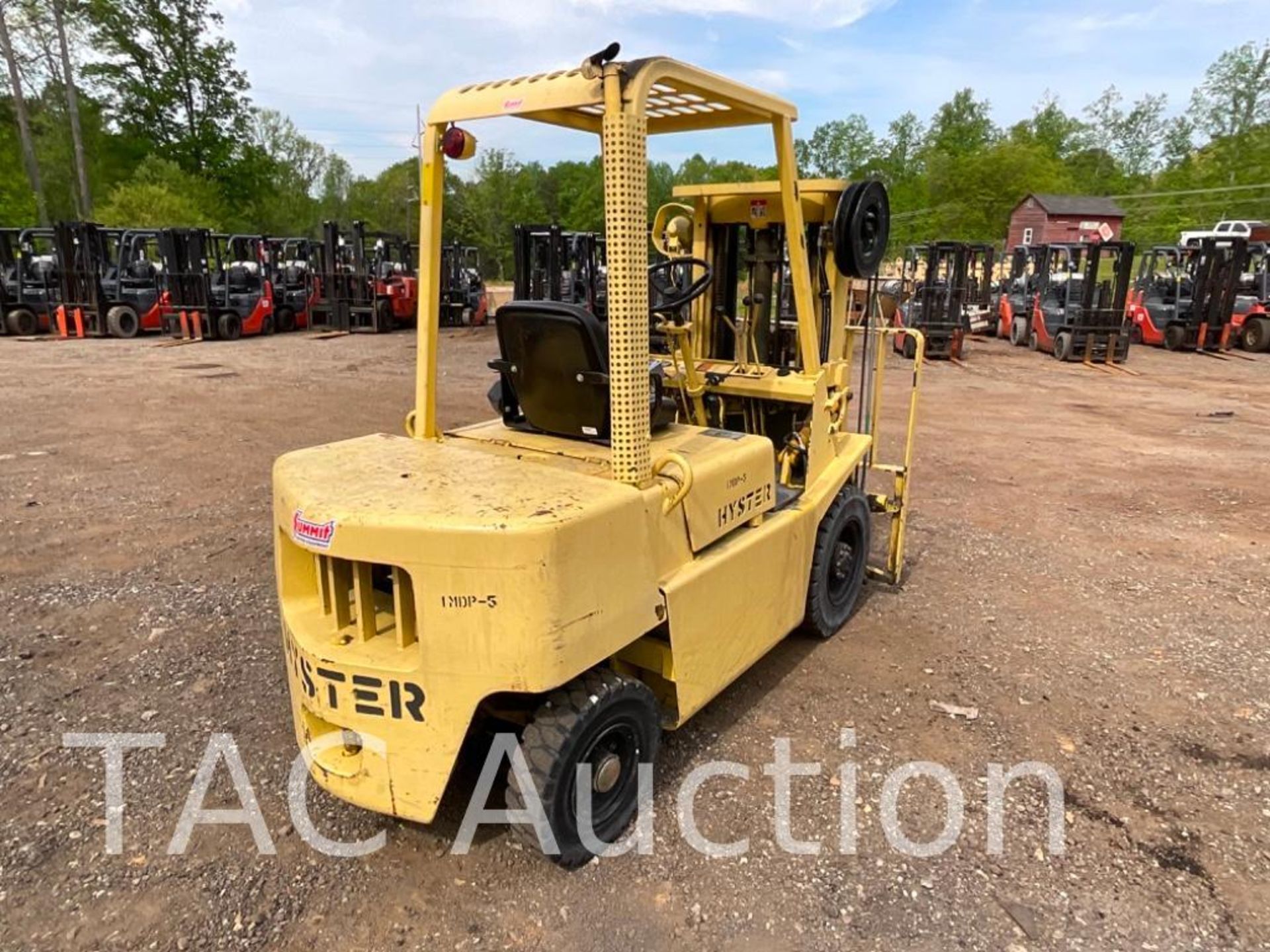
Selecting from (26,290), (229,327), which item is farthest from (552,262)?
(26,290)

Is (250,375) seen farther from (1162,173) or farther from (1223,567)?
(1162,173)

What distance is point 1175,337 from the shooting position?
18.8m

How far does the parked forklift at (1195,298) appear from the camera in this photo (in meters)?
18.0

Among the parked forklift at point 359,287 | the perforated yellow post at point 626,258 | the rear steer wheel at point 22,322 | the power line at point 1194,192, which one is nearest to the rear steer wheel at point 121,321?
the rear steer wheel at point 22,322

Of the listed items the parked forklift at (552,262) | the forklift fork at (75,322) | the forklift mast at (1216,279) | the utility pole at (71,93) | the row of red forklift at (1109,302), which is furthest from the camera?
the utility pole at (71,93)

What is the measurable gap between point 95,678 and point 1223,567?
22.5 feet

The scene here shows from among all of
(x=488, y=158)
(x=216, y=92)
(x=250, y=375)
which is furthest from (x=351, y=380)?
(x=488, y=158)

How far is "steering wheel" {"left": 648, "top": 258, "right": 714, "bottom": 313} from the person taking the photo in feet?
11.4

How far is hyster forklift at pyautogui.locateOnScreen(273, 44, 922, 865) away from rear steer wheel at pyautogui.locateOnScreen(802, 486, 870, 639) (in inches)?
8.4

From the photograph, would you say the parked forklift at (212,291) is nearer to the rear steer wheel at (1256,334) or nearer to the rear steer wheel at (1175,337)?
the rear steer wheel at (1175,337)

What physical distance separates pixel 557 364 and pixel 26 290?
2109 centimetres

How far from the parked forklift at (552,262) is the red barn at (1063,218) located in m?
31.6

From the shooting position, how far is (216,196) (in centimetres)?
3912

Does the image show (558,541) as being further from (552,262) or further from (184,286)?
(184,286)
